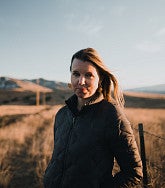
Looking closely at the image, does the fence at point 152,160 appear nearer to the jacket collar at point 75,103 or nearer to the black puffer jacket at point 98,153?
the jacket collar at point 75,103

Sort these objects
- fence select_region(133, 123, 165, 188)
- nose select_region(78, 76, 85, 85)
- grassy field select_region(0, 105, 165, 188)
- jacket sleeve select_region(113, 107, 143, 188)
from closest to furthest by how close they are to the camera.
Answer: jacket sleeve select_region(113, 107, 143, 188) < nose select_region(78, 76, 85, 85) < fence select_region(133, 123, 165, 188) < grassy field select_region(0, 105, 165, 188)

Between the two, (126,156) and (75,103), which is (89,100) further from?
(126,156)

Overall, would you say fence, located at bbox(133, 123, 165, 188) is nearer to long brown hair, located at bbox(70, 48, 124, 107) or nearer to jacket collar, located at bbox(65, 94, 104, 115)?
long brown hair, located at bbox(70, 48, 124, 107)

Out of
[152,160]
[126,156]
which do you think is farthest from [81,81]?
[152,160]

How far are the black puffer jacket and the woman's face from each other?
129 mm

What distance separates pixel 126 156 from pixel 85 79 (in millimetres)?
704

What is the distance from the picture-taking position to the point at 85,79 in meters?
2.20

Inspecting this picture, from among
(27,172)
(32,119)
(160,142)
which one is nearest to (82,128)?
(27,172)

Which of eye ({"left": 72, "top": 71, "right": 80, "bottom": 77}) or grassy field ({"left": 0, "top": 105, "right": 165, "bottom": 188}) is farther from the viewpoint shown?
grassy field ({"left": 0, "top": 105, "right": 165, "bottom": 188})

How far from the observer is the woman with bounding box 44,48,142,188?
1.96 metres

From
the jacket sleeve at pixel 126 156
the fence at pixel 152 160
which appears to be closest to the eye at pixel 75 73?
the jacket sleeve at pixel 126 156

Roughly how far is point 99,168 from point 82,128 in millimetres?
336

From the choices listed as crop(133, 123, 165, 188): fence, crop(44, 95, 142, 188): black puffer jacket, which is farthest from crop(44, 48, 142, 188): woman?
crop(133, 123, 165, 188): fence

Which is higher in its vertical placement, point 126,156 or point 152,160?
point 126,156
